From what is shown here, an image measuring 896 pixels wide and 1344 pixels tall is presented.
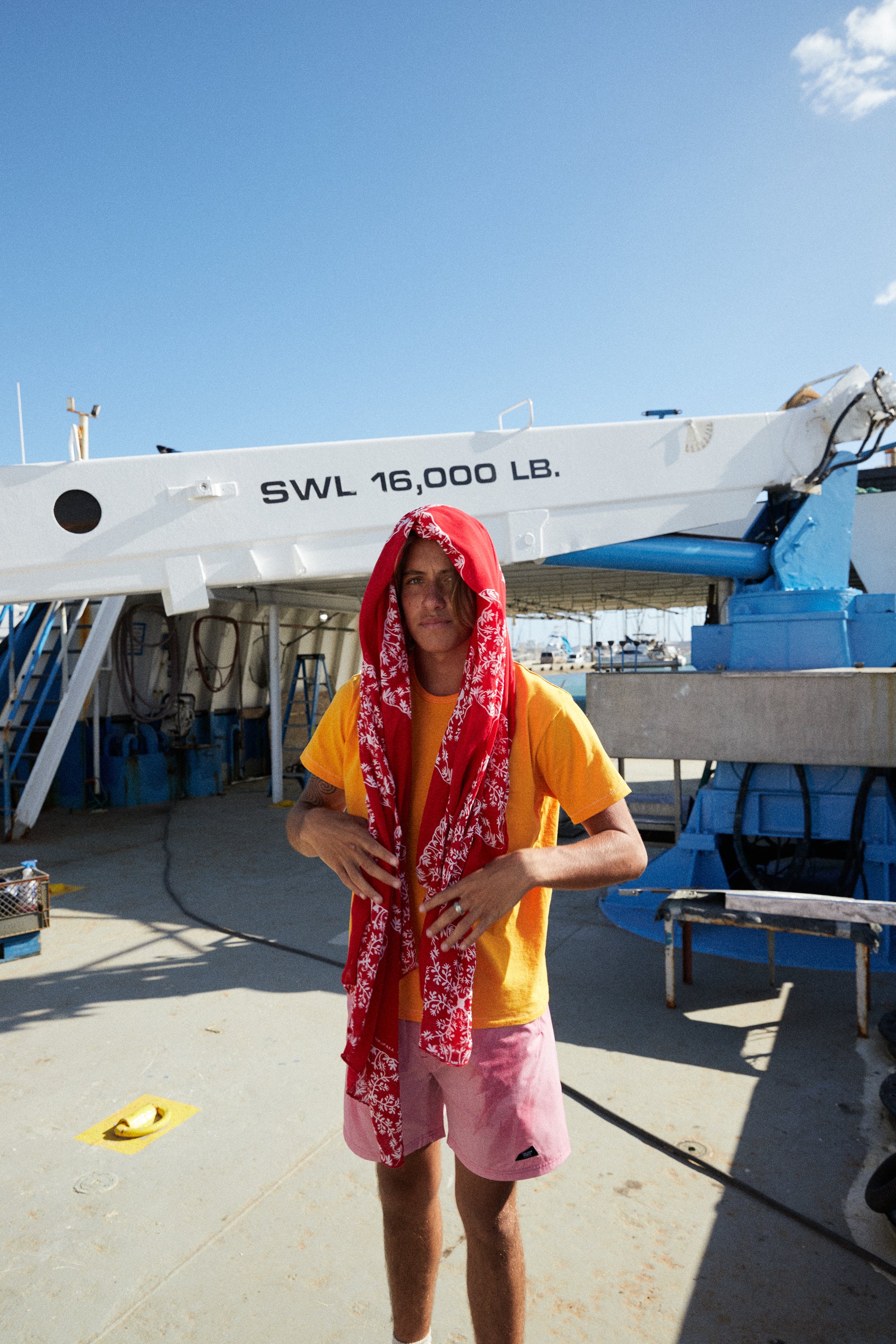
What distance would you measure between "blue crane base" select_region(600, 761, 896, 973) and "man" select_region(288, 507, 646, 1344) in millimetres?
2882

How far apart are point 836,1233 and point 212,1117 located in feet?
7.26

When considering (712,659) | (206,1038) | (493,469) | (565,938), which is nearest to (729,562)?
(712,659)

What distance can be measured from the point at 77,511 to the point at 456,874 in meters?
3.75

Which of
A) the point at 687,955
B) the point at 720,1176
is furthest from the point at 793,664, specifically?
the point at 720,1176

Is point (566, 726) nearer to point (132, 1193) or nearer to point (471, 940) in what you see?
point (471, 940)

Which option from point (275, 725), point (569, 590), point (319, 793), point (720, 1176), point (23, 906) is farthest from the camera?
point (569, 590)

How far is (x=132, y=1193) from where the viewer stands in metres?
2.70

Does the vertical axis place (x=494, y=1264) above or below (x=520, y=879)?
below

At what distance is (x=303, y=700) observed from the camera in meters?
14.1

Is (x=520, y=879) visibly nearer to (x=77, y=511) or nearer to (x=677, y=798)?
(x=77, y=511)

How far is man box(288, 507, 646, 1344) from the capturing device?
5.41 feet

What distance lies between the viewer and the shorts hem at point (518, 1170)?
1677 millimetres

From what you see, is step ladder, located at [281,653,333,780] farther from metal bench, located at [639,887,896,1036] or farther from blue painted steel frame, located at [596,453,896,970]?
metal bench, located at [639,887,896,1036]

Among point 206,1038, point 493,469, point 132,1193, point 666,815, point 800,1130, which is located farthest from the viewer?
point 666,815
